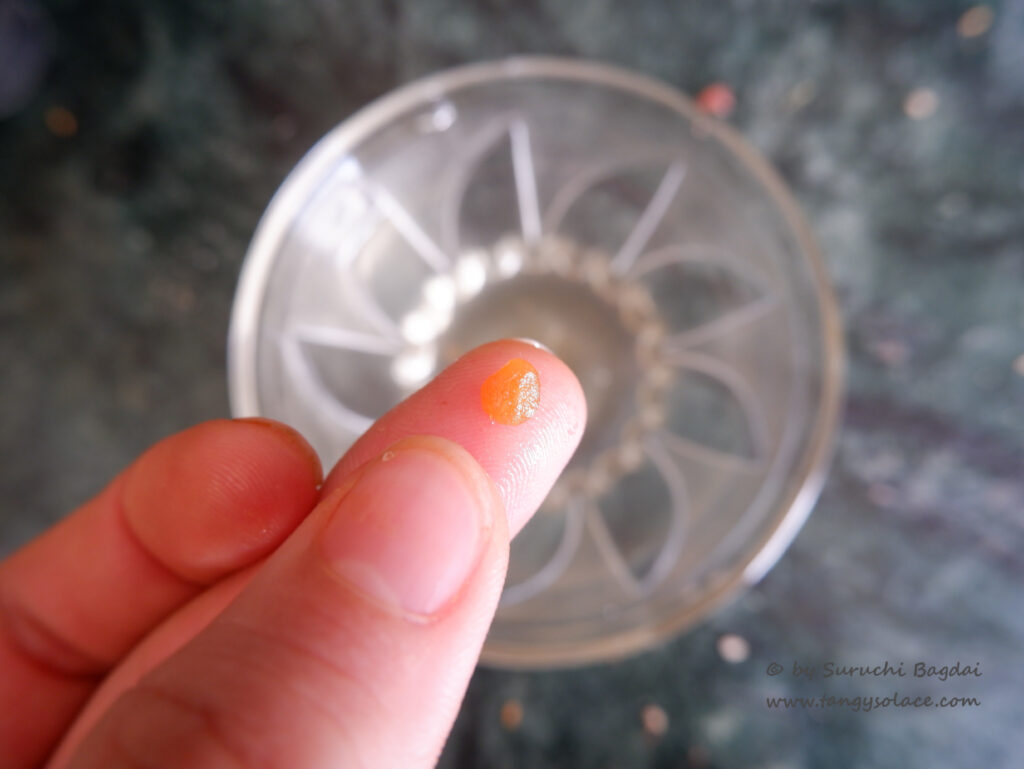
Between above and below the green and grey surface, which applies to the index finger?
below

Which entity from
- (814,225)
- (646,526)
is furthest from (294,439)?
(814,225)

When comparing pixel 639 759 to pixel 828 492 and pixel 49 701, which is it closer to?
pixel 828 492

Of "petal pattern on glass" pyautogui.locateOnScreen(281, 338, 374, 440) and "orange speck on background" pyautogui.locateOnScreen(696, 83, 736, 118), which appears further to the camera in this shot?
"orange speck on background" pyautogui.locateOnScreen(696, 83, 736, 118)

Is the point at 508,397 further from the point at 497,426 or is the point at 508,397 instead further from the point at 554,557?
the point at 554,557

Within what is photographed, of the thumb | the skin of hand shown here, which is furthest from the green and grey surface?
the thumb

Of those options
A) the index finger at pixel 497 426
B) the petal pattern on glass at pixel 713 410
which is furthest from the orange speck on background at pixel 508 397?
the petal pattern on glass at pixel 713 410

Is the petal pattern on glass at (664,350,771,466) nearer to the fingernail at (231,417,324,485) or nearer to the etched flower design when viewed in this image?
the etched flower design
